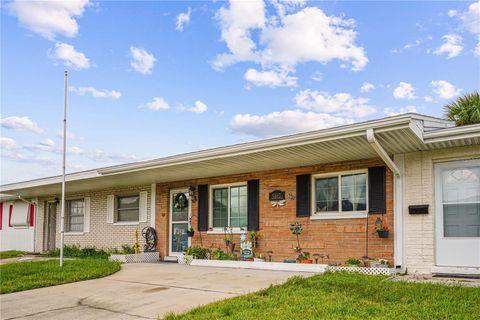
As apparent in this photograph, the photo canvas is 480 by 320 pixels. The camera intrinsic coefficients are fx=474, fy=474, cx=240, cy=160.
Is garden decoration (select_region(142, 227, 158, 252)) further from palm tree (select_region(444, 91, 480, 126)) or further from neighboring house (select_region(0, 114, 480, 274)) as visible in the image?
palm tree (select_region(444, 91, 480, 126))

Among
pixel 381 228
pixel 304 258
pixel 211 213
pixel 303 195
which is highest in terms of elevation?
pixel 303 195

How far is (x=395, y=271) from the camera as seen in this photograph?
8.99m

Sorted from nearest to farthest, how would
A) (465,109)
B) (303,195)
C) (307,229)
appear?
1. (307,229)
2. (303,195)
3. (465,109)

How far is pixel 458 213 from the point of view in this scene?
867cm

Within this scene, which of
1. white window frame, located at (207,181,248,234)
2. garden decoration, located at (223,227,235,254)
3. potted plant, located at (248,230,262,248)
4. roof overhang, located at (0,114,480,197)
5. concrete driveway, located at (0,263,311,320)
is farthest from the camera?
white window frame, located at (207,181,248,234)

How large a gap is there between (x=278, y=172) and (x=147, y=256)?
5.04m

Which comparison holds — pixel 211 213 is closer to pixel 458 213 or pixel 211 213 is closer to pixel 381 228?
pixel 381 228

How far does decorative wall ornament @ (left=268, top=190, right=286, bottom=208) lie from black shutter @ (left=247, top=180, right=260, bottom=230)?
1.48 feet

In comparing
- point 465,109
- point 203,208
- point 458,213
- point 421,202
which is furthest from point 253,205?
point 465,109

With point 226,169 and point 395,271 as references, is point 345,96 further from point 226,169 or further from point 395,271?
point 395,271

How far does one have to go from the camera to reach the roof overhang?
25.5 feet

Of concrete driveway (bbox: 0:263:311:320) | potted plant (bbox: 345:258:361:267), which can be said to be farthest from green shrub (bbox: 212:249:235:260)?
potted plant (bbox: 345:258:361:267)

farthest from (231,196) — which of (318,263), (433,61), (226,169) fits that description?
(433,61)

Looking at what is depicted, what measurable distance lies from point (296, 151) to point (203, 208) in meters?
4.70
